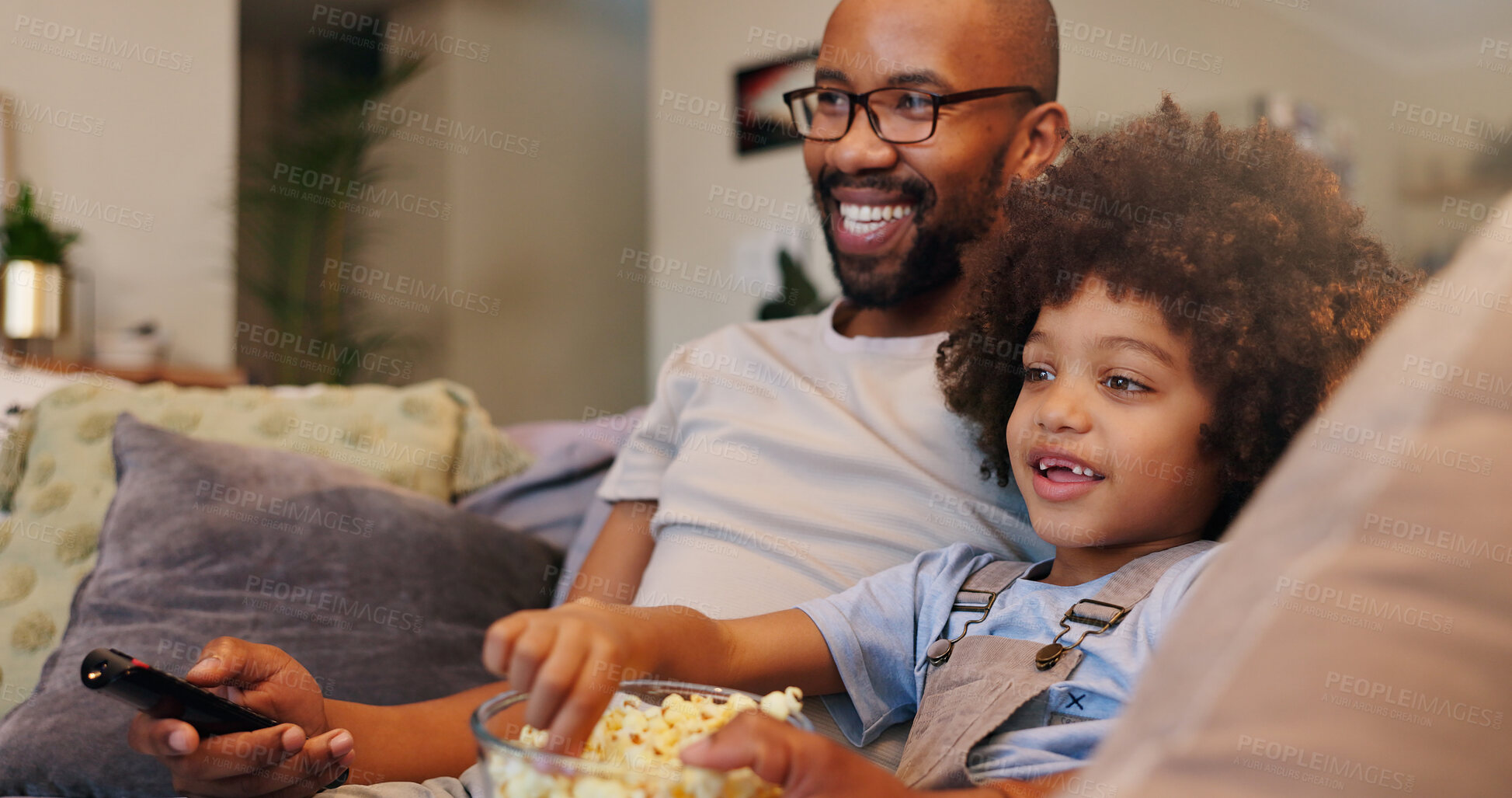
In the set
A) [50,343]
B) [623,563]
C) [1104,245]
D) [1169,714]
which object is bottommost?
[50,343]

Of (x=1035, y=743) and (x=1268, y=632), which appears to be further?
(x=1035, y=743)

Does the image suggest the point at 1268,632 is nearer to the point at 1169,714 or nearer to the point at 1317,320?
the point at 1169,714

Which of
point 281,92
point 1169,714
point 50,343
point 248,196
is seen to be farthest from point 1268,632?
point 281,92

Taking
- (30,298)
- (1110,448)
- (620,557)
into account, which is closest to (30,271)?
(30,298)

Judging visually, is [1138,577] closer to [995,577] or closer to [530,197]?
[995,577]

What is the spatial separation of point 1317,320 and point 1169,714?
1.83 ft

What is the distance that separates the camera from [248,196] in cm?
365

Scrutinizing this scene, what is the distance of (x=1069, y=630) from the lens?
2.57ft

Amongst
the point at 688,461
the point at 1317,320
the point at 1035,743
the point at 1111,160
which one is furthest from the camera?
the point at 688,461

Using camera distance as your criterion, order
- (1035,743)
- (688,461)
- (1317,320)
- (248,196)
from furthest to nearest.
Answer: (248,196) → (688,461) → (1317,320) → (1035,743)

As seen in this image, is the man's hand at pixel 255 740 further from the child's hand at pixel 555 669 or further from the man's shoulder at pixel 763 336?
the man's shoulder at pixel 763 336

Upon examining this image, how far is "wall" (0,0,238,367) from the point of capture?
10.1ft

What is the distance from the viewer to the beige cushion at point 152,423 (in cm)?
129

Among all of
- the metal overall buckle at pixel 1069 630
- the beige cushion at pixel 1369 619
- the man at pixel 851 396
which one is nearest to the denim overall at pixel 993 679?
the metal overall buckle at pixel 1069 630
